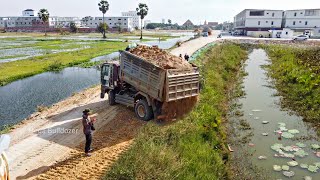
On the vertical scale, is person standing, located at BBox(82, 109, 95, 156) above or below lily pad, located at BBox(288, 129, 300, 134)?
above

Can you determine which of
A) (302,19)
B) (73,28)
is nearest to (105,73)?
(302,19)

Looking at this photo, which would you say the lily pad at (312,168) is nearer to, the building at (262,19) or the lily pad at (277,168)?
the lily pad at (277,168)

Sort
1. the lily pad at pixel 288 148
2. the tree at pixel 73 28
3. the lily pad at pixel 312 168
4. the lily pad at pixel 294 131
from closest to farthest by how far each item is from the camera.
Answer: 1. the lily pad at pixel 312 168
2. the lily pad at pixel 288 148
3. the lily pad at pixel 294 131
4. the tree at pixel 73 28

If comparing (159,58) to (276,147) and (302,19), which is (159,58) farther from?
(302,19)

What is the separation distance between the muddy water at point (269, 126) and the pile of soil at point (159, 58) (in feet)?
16.4

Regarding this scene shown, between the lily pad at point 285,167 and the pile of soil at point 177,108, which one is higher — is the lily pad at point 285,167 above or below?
below

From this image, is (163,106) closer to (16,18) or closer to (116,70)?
(116,70)

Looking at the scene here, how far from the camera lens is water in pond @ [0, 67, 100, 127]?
64.9 feet

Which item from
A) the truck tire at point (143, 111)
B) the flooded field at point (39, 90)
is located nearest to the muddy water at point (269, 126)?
the truck tire at point (143, 111)

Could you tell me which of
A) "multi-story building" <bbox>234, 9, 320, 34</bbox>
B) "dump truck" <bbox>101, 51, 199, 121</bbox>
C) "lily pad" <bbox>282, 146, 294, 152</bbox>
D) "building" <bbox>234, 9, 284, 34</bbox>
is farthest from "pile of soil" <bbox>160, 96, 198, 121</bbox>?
"building" <bbox>234, 9, 284, 34</bbox>

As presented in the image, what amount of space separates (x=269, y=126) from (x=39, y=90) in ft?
63.8

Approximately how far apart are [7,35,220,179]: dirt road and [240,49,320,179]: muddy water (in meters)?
5.61

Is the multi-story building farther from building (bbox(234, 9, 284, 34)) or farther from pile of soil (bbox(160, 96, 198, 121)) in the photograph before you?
pile of soil (bbox(160, 96, 198, 121))

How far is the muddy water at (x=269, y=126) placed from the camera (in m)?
11.7
